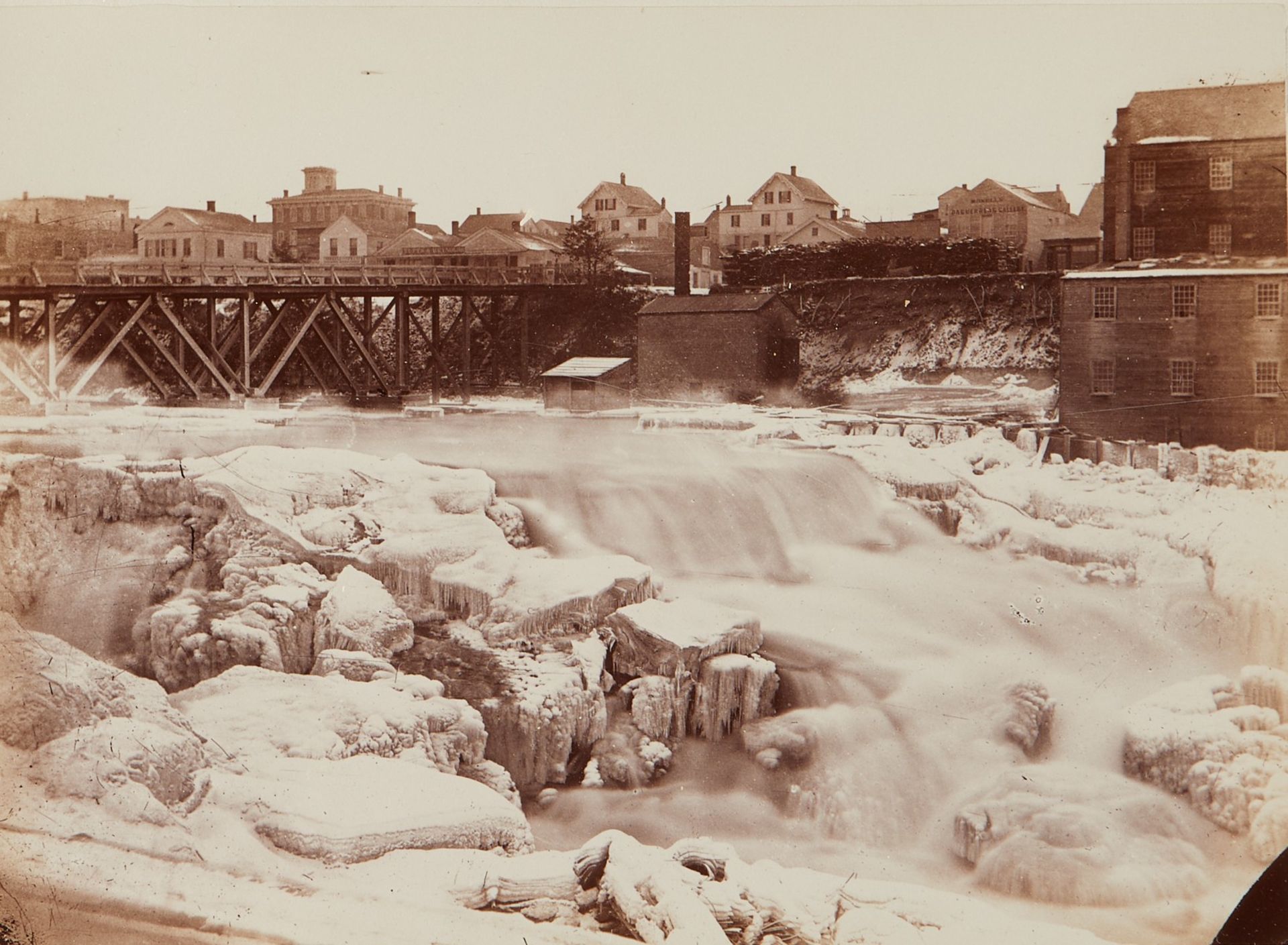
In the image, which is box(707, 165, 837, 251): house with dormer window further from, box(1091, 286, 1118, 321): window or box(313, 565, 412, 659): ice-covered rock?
box(313, 565, 412, 659): ice-covered rock

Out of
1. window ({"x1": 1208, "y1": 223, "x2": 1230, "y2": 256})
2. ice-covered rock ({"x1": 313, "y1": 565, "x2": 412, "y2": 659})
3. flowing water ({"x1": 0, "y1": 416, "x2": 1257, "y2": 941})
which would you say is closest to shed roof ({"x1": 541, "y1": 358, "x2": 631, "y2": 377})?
flowing water ({"x1": 0, "y1": 416, "x2": 1257, "y2": 941})

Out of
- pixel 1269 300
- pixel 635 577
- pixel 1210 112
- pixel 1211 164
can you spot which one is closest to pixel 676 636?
pixel 635 577

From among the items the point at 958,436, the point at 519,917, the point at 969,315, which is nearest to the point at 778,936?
the point at 519,917

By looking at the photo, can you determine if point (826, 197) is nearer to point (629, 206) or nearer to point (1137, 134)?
point (629, 206)

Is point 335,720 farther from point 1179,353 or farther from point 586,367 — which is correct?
point 1179,353

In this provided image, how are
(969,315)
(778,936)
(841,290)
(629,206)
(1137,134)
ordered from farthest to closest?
1. (969,315)
2. (841,290)
3. (629,206)
4. (1137,134)
5. (778,936)

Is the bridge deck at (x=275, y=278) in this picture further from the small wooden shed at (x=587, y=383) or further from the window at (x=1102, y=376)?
the window at (x=1102, y=376)
